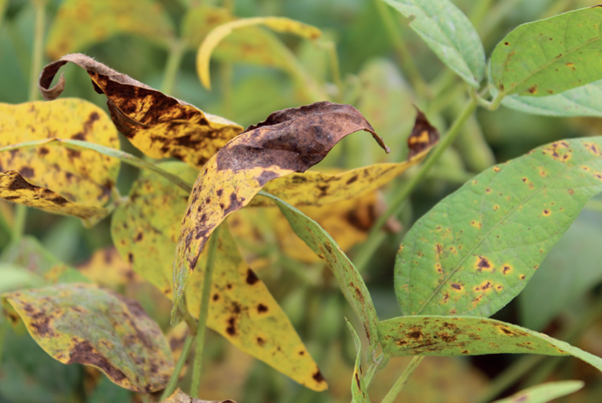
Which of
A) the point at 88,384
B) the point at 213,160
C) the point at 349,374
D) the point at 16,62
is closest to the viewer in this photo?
the point at 213,160

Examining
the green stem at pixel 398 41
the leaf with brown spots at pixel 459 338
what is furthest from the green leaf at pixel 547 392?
the green stem at pixel 398 41

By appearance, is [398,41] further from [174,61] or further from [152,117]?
[152,117]

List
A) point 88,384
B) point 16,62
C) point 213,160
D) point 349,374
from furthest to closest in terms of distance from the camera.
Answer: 1. point 16,62
2. point 349,374
3. point 88,384
4. point 213,160

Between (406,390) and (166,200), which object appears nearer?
(166,200)

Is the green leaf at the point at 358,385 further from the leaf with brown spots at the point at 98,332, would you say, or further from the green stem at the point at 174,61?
the green stem at the point at 174,61

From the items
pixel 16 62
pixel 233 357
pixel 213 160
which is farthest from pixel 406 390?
pixel 16 62

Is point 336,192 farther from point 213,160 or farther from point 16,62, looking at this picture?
point 16,62

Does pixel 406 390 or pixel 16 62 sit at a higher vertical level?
pixel 16 62
